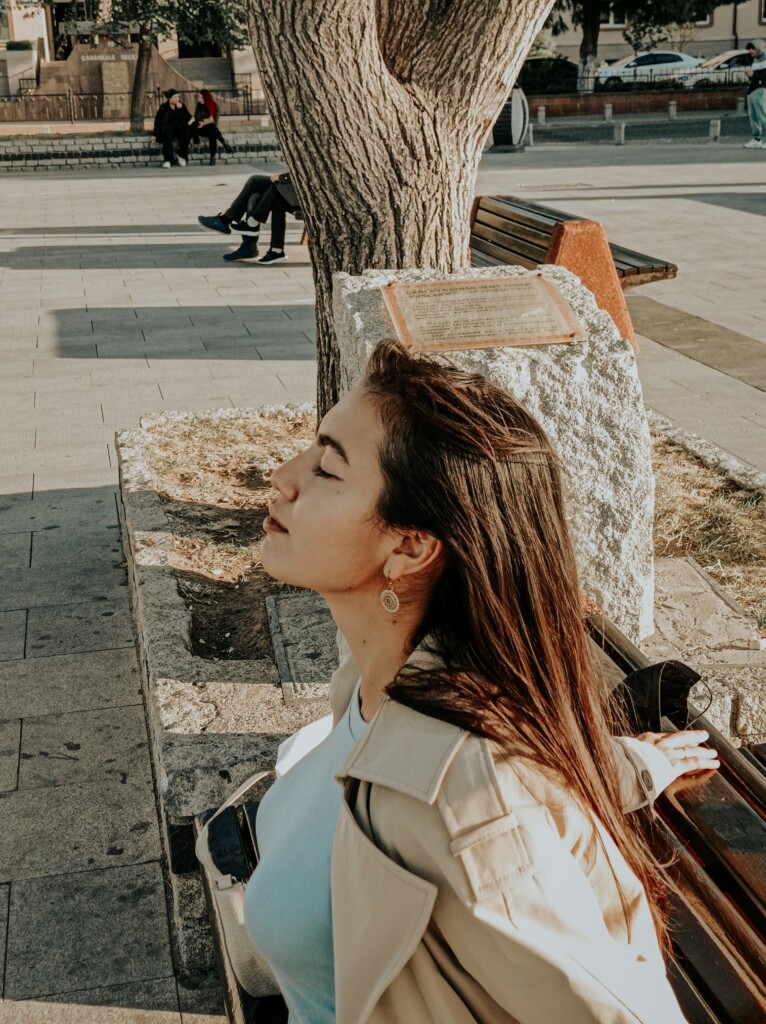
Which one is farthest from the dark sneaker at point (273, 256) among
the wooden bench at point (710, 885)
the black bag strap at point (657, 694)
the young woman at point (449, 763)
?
the young woman at point (449, 763)

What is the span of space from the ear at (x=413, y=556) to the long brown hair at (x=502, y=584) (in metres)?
0.02

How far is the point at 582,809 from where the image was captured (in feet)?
4.93

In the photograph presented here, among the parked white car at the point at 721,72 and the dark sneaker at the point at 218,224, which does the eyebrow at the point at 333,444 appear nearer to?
the dark sneaker at the point at 218,224

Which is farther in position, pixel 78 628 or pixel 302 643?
pixel 78 628

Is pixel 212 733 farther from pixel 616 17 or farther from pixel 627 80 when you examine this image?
pixel 616 17

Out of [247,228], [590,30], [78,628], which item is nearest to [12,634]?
[78,628]

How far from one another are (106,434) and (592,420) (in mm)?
3800

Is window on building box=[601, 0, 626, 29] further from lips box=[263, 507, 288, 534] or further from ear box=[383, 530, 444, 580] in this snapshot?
ear box=[383, 530, 444, 580]

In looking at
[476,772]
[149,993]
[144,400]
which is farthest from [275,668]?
[144,400]

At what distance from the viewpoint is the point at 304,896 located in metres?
1.64

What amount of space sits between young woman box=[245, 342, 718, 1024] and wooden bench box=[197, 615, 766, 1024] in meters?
0.07

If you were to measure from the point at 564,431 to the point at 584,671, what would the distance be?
2.19m

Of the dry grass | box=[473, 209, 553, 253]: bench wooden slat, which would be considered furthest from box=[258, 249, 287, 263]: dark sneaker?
the dry grass

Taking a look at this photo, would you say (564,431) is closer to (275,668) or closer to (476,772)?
(275,668)
